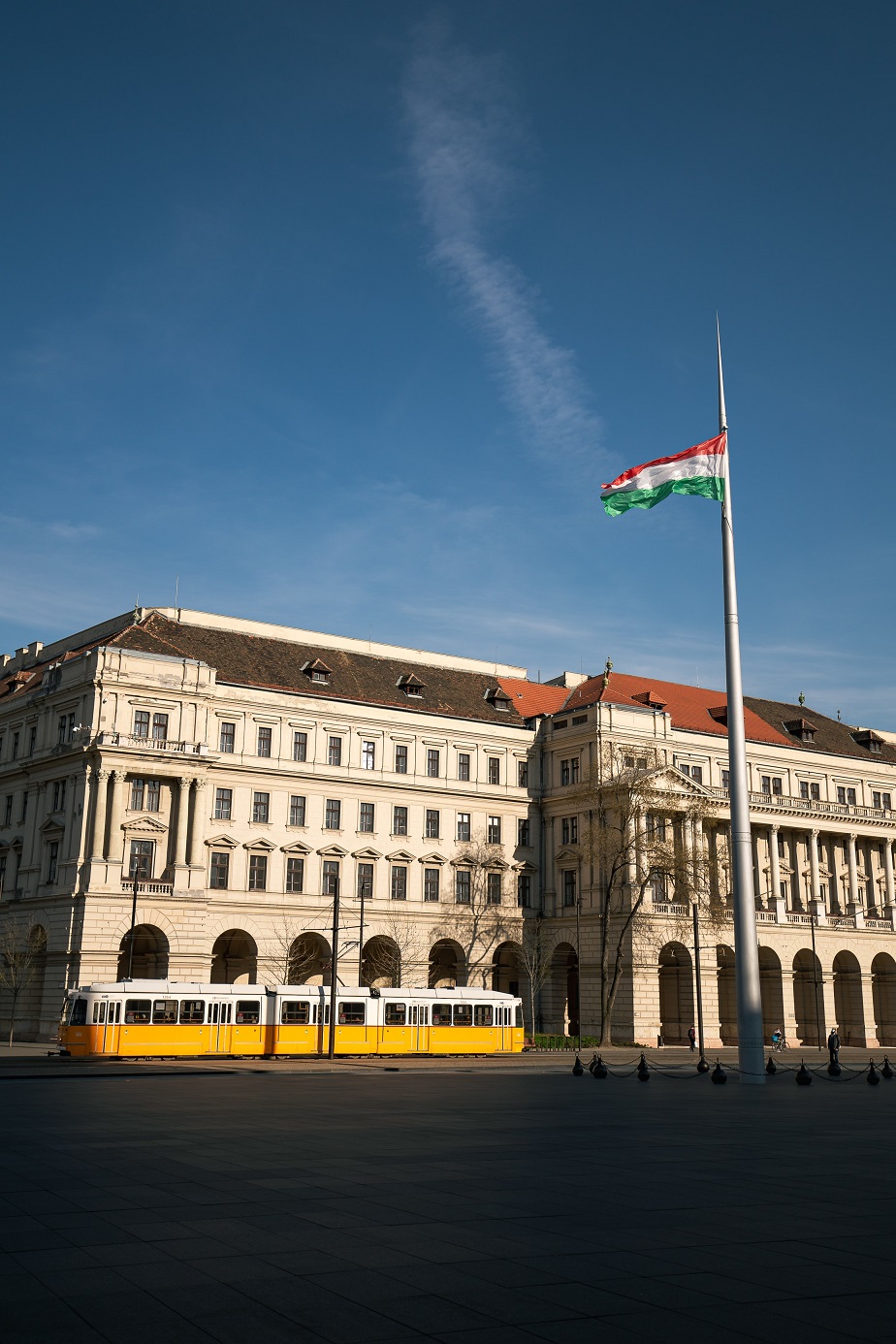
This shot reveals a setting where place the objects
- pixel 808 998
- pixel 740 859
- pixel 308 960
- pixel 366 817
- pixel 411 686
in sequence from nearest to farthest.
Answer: pixel 740 859 < pixel 308 960 < pixel 366 817 < pixel 411 686 < pixel 808 998

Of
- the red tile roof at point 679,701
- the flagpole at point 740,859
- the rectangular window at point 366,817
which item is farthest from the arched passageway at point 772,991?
the flagpole at point 740,859

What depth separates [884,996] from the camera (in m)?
89.6

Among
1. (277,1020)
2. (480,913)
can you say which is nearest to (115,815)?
(277,1020)

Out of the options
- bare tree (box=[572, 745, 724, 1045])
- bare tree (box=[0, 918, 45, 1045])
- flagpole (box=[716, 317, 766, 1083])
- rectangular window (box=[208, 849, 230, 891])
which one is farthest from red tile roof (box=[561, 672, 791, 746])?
flagpole (box=[716, 317, 766, 1083])

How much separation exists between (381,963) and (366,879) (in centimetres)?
510

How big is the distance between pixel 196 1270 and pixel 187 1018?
44.4 meters

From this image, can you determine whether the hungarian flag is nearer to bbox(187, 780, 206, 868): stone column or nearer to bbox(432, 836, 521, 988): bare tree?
bbox(187, 780, 206, 868): stone column

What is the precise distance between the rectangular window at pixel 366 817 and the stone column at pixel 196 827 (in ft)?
36.9

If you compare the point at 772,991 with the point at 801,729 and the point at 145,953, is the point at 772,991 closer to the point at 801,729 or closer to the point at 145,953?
the point at 801,729

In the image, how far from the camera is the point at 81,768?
68250 millimetres

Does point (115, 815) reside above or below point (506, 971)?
above

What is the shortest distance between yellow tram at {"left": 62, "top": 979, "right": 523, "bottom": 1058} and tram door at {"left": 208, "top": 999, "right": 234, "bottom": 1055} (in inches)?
1.6

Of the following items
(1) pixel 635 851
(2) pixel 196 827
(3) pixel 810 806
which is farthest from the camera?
(3) pixel 810 806

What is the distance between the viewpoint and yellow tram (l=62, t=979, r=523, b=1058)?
166ft
